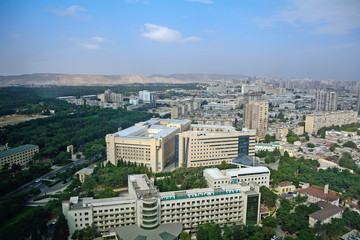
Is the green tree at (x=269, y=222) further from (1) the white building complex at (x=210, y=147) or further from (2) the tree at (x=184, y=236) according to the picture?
(1) the white building complex at (x=210, y=147)

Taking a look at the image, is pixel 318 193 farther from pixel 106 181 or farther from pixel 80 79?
pixel 80 79

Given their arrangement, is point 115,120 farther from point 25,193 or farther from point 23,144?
point 25,193

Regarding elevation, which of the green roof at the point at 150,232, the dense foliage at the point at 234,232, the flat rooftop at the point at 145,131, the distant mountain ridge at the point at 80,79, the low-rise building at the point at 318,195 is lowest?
the low-rise building at the point at 318,195

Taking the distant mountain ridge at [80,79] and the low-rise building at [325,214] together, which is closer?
the low-rise building at [325,214]

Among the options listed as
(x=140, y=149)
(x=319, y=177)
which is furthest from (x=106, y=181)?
(x=319, y=177)

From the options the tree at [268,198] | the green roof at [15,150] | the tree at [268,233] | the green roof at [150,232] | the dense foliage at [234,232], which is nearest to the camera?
the green roof at [150,232]

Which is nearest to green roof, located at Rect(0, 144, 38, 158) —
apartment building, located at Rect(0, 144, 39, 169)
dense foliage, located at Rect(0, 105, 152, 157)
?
apartment building, located at Rect(0, 144, 39, 169)

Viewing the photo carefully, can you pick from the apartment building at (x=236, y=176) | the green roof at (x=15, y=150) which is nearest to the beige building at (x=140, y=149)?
the apartment building at (x=236, y=176)
